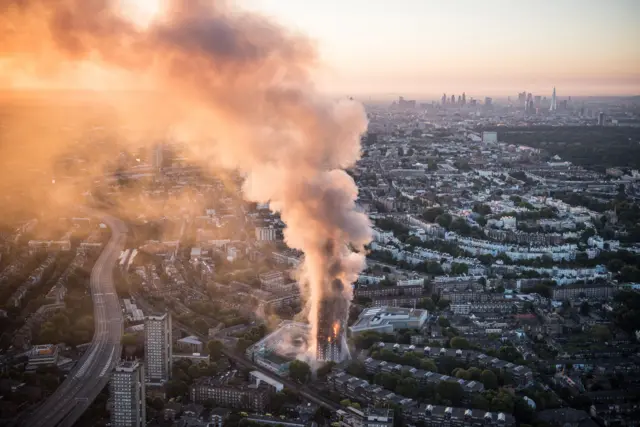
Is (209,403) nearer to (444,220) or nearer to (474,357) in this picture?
(474,357)

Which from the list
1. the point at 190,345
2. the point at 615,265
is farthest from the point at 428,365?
the point at 615,265

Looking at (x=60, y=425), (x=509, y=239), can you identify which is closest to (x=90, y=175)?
(x=509, y=239)

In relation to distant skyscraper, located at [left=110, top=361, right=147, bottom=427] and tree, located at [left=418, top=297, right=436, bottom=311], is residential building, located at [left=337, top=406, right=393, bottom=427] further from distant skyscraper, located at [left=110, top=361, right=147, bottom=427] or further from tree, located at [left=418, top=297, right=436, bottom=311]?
tree, located at [left=418, top=297, right=436, bottom=311]

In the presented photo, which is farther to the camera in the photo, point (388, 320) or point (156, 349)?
point (388, 320)

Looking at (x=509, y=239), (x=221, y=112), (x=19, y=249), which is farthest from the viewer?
(x=509, y=239)

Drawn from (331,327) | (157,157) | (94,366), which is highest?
(157,157)

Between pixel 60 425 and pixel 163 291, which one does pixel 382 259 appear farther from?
pixel 60 425

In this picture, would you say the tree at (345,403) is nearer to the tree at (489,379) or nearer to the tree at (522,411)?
the tree at (489,379)
